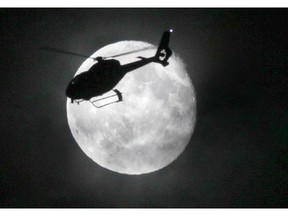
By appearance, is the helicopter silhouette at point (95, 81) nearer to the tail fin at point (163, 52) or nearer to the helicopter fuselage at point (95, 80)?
the helicopter fuselage at point (95, 80)

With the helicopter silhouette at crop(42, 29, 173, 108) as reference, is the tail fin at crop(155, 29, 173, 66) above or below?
above

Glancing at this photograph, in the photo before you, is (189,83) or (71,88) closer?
(71,88)

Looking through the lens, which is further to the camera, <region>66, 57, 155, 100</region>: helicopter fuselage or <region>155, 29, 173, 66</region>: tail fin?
<region>155, 29, 173, 66</region>: tail fin

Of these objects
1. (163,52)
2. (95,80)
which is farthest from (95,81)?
(163,52)

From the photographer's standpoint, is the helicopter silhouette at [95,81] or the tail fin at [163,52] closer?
the helicopter silhouette at [95,81]

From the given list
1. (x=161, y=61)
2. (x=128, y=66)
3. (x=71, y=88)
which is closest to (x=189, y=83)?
(x=161, y=61)

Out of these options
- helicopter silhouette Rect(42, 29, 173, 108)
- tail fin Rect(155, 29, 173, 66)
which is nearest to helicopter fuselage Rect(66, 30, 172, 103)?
helicopter silhouette Rect(42, 29, 173, 108)

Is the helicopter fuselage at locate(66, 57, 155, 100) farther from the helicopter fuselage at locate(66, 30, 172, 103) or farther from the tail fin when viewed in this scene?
the tail fin

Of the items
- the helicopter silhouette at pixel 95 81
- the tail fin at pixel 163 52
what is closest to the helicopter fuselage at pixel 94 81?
the helicopter silhouette at pixel 95 81

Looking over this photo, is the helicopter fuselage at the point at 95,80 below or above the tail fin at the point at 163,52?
below

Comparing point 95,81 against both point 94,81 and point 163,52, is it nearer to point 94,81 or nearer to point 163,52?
point 94,81

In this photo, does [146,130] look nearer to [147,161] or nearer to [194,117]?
[147,161]
